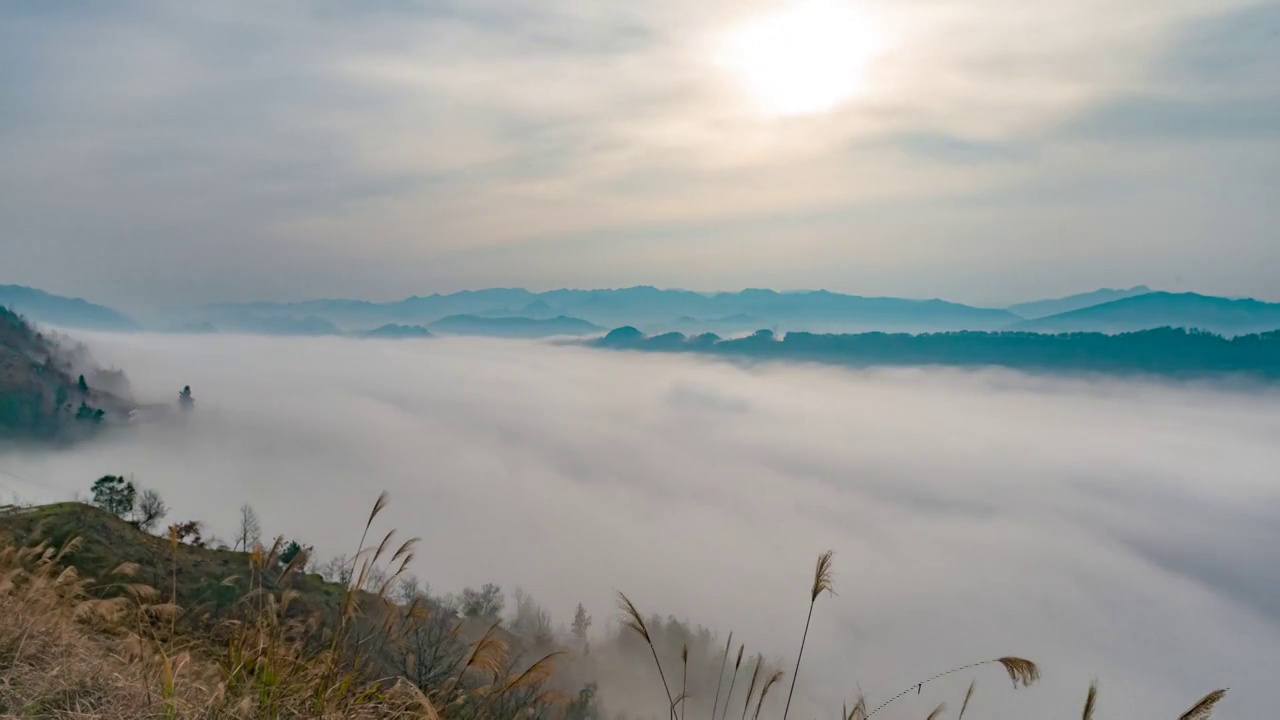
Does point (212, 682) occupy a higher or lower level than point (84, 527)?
higher

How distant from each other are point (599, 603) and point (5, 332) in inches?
7170

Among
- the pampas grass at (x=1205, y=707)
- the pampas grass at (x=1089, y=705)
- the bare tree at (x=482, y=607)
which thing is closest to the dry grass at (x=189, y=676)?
the pampas grass at (x=1089, y=705)

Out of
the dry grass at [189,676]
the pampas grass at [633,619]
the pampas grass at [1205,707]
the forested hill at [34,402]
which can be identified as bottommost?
the forested hill at [34,402]

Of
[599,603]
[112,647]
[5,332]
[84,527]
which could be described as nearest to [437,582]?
[599,603]

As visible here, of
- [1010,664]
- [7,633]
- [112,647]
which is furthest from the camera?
[112,647]

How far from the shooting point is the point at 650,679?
86938mm

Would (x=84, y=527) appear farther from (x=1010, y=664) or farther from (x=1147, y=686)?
(x=1147, y=686)

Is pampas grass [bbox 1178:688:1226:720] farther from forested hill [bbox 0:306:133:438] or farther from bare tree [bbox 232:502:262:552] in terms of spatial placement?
forested hill [bbox 0:306:133:438]

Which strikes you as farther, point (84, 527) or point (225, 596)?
point (84, 527)

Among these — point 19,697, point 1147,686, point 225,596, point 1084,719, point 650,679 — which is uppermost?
point 1084,719

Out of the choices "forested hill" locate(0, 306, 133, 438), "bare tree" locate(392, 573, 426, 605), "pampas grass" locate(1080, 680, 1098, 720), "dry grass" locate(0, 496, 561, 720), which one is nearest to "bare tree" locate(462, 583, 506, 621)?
"bare tree" locate(392, 573, 426, 605)

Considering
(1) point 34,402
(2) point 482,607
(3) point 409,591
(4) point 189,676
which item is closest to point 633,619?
(4) point 189,676

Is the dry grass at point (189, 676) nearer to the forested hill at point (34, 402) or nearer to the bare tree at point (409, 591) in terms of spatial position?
the bare tree at point (409, 591)

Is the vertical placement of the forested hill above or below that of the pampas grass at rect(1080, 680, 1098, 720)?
below
